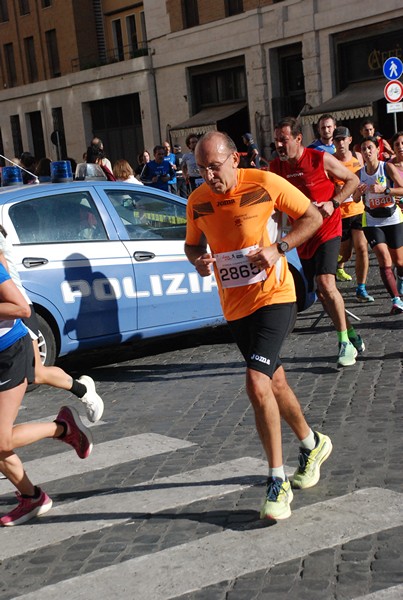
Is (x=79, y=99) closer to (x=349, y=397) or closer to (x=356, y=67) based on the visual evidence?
(x=356, y=67)

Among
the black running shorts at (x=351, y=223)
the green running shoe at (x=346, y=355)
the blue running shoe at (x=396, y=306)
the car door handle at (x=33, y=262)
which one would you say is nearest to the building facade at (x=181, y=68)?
the black running shorts at (x=351, y=223)

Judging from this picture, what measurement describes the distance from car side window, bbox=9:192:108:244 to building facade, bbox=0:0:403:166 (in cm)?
1238

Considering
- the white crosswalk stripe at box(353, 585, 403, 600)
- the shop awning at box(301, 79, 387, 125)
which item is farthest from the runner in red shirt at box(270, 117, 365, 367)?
the shop awning at box(301, 79, 387, 125)

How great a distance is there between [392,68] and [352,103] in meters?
8.60

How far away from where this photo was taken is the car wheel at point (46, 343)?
27.6 ft

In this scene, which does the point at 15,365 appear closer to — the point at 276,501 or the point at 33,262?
the point at 276,501

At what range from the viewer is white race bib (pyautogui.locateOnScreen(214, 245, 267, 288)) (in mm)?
5156

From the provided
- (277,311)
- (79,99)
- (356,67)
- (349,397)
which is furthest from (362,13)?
(277,311)

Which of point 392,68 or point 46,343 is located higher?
point 392,68

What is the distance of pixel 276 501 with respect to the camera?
15.8 feet

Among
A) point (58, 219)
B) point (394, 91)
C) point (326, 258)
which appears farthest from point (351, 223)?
point (394, 91)

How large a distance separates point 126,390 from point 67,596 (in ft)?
13.9

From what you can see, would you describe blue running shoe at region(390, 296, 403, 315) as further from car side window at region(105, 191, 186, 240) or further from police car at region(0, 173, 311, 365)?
car side window at region(105, 191, 186, 240)

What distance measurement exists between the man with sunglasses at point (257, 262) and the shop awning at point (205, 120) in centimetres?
3083
